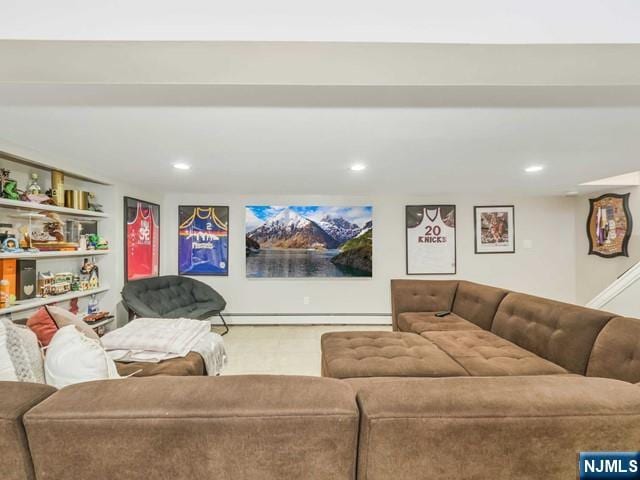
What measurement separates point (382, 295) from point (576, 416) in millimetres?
4189

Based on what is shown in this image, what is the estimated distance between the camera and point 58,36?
3.27 feet

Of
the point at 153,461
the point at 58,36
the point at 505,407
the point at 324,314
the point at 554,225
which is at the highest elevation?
the point at 58,36

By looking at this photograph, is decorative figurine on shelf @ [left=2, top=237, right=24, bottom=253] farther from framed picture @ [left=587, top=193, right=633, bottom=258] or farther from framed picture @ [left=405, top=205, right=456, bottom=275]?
framed picture @ [left=587, top=193, right=633, bottom=258]

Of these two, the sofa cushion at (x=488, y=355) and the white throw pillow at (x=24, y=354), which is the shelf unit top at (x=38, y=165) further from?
the sofa cushion at (x=488, y=355)

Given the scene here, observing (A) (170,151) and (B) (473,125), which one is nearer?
(B) (473,125)

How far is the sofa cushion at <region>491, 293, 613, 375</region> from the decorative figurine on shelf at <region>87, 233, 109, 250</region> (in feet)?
13.4

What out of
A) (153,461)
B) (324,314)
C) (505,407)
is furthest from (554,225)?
(153,461)

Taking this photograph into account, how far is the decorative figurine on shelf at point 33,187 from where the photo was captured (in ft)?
8.74

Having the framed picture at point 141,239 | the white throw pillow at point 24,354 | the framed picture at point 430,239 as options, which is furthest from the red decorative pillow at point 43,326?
the framed picture at point 430,239

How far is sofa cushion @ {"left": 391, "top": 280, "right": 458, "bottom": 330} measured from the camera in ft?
11.4

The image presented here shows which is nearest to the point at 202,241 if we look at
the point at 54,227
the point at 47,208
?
the point at 54,227

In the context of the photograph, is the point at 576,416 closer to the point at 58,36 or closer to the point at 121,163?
the point at 58,36

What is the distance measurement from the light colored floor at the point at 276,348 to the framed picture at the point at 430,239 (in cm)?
116

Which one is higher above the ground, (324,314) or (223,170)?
(223,170)
